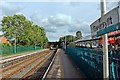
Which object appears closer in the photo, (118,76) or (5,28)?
(118,76)

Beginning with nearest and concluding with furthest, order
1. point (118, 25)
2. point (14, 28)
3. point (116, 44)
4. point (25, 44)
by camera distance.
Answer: point (118, 25)
point (116, 44)
point (14, 28)
point (25, 44)

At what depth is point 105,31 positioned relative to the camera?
8.88 metres

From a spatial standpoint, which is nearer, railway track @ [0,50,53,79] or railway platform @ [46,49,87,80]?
railway platform @ [46,49,87,80]

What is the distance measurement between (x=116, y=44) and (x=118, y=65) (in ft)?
6.85

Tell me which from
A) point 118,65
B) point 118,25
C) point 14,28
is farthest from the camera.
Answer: point 14,28

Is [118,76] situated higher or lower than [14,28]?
lower

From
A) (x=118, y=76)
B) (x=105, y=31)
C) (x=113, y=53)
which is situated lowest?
(x=118, y=76)

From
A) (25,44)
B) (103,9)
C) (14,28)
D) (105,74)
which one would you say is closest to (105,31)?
(103,9)

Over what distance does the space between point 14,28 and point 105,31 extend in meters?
76.3

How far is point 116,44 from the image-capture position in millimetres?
10562

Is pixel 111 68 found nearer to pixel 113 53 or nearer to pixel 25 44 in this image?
pixel 113 53

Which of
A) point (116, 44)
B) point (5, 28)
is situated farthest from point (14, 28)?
point (116, 44)

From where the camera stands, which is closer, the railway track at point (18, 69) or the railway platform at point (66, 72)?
the railway platform at point (66, 72)

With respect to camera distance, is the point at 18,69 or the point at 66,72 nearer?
the point at 66,72
